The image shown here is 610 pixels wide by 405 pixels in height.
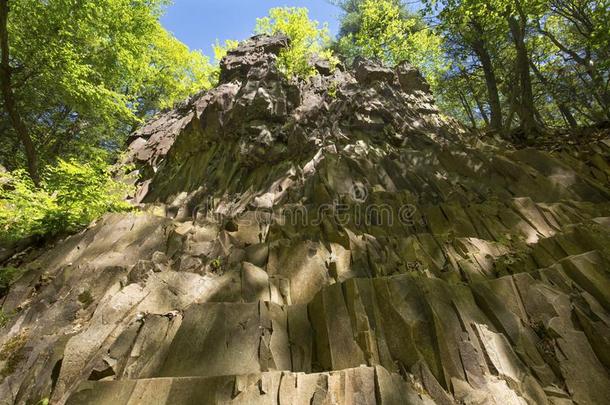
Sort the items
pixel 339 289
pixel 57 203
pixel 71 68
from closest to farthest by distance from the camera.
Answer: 1. pixel 339 289
2. pixel 57 203
3. pixel 71 68

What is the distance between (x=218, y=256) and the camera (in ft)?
28.9

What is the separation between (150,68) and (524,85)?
22840 mm

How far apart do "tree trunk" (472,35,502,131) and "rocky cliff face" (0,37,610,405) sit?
6.52 metres

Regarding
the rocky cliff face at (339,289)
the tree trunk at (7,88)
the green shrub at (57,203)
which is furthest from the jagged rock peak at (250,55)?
the green shrub at (57,203)

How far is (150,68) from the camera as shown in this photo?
68.2 feet

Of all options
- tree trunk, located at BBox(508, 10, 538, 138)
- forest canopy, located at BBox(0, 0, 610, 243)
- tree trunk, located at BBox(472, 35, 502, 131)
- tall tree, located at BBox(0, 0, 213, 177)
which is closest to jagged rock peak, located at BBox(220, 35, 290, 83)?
forest canopy, located at BBox(0, 0, 610, 243)

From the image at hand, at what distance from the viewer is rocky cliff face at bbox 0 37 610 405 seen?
4574 mm

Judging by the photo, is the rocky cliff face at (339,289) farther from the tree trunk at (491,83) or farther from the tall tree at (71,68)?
the tall tree at (71,68)

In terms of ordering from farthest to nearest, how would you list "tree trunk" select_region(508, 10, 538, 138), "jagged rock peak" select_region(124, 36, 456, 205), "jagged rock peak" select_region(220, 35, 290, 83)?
"jagged rock peak" select_region(220, 35, 290, 83), "tree trunk" select_region(508, 10, 538, 138), "jagged rock peak" select_region(124, 36, 456, 205)

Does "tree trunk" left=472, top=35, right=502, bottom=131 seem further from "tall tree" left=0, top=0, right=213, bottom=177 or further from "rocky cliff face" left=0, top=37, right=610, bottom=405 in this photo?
"tall tree" left=0, top=0, right=213, bottom=177

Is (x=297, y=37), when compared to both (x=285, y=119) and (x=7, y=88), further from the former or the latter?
(x=7, y=88)

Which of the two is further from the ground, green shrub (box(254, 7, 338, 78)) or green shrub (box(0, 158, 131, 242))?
green shrub (box(254, 7, 338, 78))

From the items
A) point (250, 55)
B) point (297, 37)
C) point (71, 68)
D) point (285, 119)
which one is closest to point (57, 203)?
point (71, 68)

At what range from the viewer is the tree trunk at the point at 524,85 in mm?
16719
